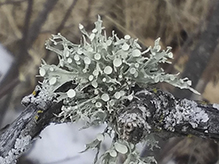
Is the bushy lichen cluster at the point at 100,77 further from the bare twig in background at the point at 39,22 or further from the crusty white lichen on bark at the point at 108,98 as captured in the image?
the bare twig in background at the point at 39,22

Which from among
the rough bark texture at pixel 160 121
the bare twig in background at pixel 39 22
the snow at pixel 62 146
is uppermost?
the bare twig in background at pixel 39 22

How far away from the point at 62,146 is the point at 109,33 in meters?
0.27

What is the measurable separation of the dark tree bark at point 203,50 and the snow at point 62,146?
26cm

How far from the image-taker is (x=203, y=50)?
703mm

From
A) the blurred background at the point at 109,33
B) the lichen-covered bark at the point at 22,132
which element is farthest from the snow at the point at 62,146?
the lichen-covered bark at the point at 22,132

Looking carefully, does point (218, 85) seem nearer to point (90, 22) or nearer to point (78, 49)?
point (90, 22)

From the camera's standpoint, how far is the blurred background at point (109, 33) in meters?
0.69

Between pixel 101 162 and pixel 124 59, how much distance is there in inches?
3.7

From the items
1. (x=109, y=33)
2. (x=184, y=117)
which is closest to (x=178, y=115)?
(x=184, y=117)

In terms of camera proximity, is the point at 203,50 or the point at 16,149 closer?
the point at 16,149

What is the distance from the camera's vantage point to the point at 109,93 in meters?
0.30

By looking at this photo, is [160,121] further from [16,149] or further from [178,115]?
[16,149]

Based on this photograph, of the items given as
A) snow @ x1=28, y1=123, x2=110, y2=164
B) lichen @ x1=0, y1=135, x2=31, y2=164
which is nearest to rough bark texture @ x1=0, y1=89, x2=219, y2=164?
lichen @ x1=0, y1=135, x2=31, y2=164

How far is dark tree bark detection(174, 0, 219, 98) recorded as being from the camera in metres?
0.69
